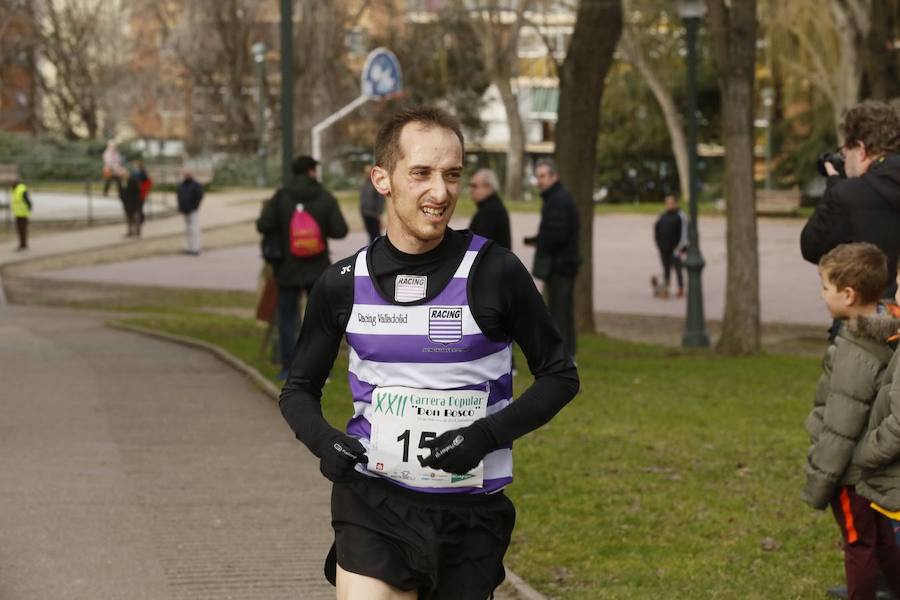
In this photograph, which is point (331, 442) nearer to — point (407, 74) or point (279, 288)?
point (279, 288)

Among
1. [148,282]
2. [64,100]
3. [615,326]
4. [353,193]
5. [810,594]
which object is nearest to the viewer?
[810,594]

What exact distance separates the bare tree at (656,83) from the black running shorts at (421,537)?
5744 centimetres

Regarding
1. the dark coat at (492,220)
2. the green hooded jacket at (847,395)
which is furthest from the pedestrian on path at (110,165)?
the green hooded jacket at (847,395)

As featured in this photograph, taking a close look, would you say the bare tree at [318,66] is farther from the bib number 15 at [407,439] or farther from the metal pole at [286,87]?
the bib number 15 at [407,439]

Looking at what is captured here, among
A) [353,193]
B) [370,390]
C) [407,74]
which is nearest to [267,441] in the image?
[370,390]

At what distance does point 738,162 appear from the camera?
1834 cm

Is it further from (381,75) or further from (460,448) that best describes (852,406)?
(381,75)

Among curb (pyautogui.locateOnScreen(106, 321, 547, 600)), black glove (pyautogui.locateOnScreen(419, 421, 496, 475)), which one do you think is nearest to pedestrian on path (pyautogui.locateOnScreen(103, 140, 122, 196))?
curb (pyautogui.locateOnScreen(106, 321, 547, 600))

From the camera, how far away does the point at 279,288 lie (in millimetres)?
14344

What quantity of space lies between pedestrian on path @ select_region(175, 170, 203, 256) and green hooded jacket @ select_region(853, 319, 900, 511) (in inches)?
1246

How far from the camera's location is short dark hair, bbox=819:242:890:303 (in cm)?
605

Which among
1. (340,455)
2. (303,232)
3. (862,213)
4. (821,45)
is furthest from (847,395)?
(821,45)

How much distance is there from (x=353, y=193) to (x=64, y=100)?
15.9 meters

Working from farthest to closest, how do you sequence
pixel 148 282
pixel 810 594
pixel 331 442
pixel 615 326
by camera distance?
pixel 148 282, pixel 615 326, pixel 810 594, pixel 331 442
